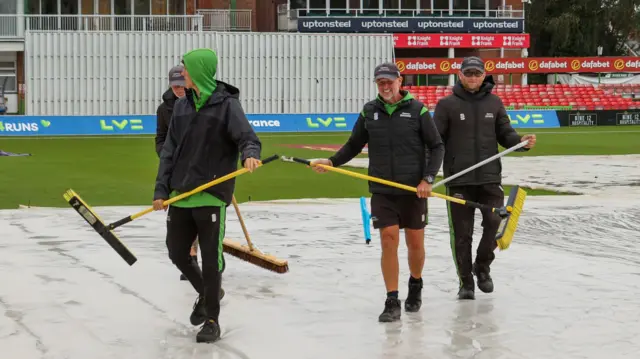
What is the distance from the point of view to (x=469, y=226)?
8820mm

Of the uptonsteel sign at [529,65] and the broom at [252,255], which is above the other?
the uptonsteel sign at [529,65]

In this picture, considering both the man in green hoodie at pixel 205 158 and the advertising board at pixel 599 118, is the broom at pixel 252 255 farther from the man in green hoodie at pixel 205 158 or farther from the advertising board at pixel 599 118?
the advertising board at pixel 599 118

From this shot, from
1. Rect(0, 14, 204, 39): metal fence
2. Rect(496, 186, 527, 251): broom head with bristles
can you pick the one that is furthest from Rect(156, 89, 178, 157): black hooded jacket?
Rect(0, 14, 204, 39): metal fence

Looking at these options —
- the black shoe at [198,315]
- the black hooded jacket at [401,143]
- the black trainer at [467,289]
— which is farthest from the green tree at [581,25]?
the black shoe at [198,315]

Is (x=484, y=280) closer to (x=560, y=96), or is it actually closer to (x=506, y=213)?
(x=506, y=213)

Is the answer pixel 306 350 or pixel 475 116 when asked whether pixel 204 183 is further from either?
pixel 475 116

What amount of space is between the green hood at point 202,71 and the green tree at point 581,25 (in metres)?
66.3

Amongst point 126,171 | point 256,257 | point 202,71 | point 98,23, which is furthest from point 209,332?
point 98,23

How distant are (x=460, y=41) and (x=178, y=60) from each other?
56.5 feet

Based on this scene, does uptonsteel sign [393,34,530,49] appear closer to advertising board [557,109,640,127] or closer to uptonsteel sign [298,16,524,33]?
uptonsteel sign [298,16,524,33]

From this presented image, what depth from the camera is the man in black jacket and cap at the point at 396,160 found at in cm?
793

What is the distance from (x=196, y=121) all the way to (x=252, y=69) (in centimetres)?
4237

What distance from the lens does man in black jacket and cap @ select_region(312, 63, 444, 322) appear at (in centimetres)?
793

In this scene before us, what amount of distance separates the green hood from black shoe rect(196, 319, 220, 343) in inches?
54.8
